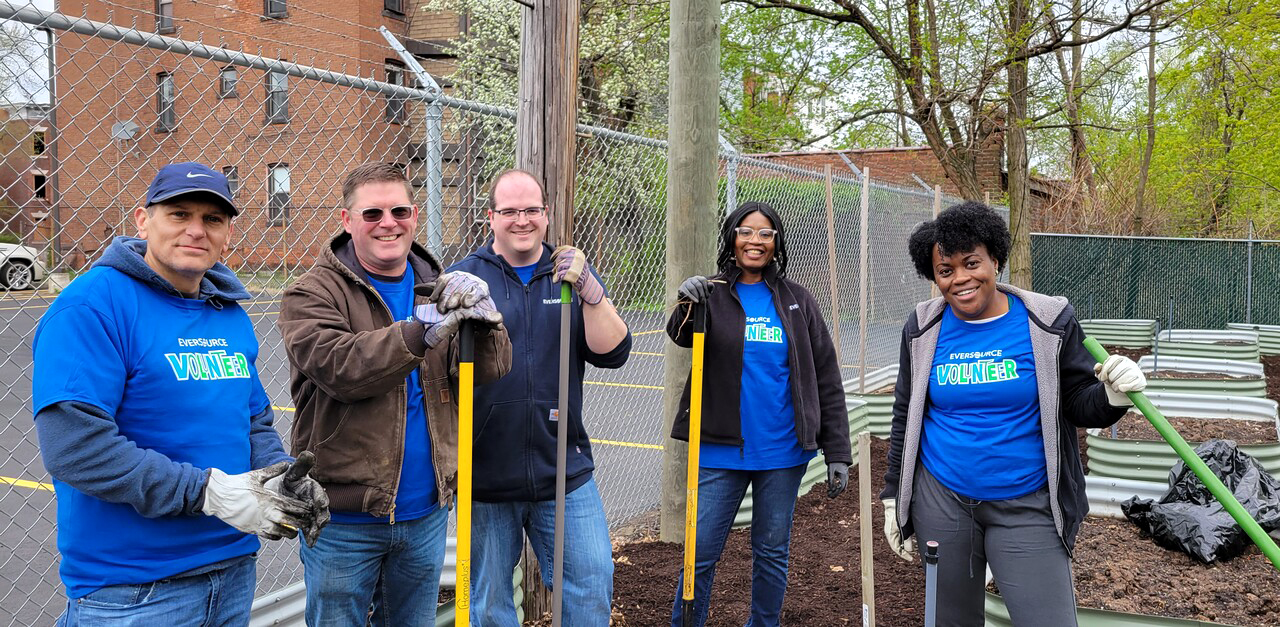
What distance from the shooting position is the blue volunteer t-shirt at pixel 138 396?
2.15m

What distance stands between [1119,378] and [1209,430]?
6207 millimetres

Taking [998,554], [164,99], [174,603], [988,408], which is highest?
[164,99]

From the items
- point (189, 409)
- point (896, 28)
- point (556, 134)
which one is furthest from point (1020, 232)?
point (189, 409)

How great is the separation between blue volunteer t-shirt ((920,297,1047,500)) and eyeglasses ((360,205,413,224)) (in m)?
1.89

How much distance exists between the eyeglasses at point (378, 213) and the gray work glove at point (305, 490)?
29.7 inches

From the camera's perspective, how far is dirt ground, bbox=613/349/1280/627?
4.66 metres

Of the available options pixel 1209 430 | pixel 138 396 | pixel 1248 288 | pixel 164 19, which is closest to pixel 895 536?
pixel 138 396

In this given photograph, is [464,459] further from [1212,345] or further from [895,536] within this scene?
[1212,345]

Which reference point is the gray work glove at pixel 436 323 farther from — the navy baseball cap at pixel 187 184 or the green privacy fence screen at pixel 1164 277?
the green privacy fence screen at pixel 1164 277

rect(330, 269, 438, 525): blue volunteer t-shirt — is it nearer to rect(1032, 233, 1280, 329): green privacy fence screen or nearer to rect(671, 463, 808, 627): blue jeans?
rect(671, 463, 808, 627): blue jeans

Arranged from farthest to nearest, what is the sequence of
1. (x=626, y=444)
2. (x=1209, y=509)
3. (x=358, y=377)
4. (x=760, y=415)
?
(x=626, y=444)
(x=1209, y=509)
(x=760, y=415)
(x=358, y=377)

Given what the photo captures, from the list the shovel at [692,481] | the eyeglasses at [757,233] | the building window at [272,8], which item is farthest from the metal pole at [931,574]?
the building window at [272,8]

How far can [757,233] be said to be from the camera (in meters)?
4.05

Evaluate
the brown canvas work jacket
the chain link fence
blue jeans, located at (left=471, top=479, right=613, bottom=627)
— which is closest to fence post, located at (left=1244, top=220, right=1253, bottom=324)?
the chain link fence
